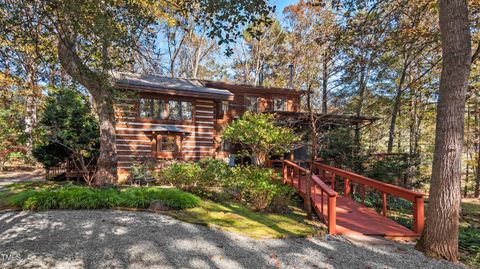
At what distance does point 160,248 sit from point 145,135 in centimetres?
875

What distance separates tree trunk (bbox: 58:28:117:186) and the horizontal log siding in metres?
2.00

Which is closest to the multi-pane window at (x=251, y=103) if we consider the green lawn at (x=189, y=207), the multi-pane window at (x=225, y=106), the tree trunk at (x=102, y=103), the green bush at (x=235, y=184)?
the multi-pane window at (x=225, y=106)

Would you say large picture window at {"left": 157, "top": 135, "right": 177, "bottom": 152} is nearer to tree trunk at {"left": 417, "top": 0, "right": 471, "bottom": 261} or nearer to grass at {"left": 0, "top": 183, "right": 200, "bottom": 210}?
grass at {"left": 0, "top": 183, "right": 200, "bottom": 210}

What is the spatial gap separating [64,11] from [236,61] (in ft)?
80.9

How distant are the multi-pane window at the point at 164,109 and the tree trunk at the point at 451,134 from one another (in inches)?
410

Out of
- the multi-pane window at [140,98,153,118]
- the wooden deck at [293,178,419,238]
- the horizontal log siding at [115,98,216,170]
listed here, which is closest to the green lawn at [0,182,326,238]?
the wooden deck at [293,178,419,238]

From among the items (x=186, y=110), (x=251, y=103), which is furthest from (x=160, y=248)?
(x=251, y=103)

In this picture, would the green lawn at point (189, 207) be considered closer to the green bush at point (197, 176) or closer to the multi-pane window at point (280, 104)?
the green bush at point (197, 176)

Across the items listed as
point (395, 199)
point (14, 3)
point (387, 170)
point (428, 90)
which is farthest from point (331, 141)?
point (14, 3)

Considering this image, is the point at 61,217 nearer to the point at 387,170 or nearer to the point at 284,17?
the point at 387,170

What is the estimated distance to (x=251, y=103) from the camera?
17125 mm

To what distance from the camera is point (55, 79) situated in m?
7.21

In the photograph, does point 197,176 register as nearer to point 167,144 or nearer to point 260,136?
point 260,136

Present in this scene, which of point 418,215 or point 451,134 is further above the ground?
point 451,134
